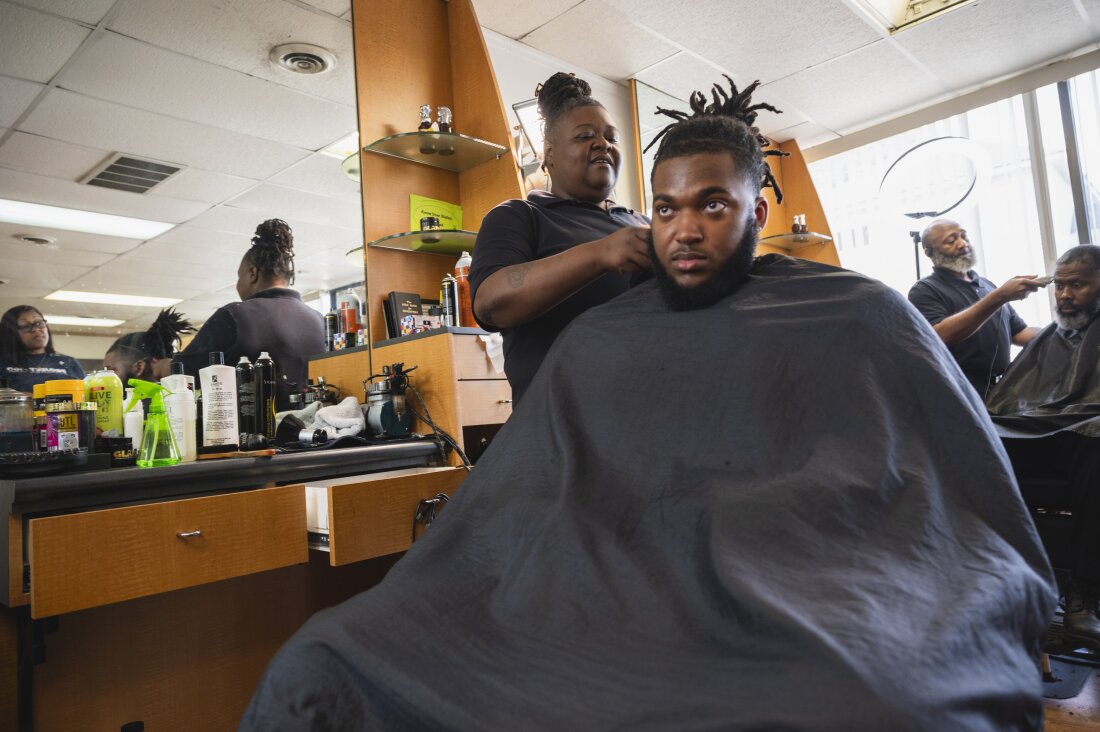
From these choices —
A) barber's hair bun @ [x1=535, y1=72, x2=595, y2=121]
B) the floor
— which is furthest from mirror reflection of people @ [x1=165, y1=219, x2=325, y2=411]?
the floor

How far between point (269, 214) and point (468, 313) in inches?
28.0

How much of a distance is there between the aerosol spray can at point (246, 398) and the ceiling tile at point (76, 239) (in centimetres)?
42

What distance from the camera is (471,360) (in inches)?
86.0

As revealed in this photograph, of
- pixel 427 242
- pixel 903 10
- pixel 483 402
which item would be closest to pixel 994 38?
A: pixel 903 10

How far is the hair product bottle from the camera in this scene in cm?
202

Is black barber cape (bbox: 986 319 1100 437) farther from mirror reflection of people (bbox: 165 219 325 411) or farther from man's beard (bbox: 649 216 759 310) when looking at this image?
mirror reflection of people (bbox: 165 219 325 411)

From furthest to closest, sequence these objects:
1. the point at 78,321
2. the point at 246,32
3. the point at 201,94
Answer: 1. the point at 246,32
2. the point at 201,94
3. the point at 78,321

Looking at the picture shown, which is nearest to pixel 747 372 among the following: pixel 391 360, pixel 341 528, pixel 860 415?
pixel 860 415

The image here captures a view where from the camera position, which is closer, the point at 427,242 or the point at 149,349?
the point at 149,349

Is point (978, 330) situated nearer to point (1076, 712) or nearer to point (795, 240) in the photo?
point (1076, 712)

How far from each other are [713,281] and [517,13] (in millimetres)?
2301

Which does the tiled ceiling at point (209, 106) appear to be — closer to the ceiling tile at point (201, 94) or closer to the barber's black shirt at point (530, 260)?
the ceiling tile at point (201, 94)

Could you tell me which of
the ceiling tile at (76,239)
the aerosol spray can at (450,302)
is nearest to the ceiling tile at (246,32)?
the ceiling tile at (76,239)

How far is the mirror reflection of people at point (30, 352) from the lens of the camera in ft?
5.49
